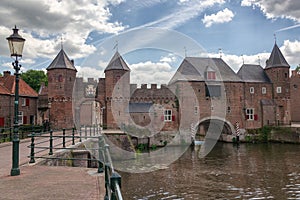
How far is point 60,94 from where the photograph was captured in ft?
93.2

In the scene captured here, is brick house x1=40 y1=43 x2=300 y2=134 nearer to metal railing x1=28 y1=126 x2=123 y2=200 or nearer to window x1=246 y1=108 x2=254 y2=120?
window x1=246 y1=108 x2=254 y2=120

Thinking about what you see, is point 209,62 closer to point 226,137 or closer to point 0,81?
point 226,137

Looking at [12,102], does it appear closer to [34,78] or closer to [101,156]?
[34,78]

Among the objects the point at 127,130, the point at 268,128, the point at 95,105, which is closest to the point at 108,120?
the point at 127,130

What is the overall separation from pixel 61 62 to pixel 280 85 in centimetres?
2680

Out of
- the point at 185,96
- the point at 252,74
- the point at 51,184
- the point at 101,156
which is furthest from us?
the point at 252,74

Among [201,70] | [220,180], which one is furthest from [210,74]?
[220,180]

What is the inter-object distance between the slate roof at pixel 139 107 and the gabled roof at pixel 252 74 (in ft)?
42.9

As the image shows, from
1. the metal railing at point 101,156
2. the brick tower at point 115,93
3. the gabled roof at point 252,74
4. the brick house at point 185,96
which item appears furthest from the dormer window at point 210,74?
the metal railing at point 101,156

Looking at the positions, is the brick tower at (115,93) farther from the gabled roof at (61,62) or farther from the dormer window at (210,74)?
the dormer window at (210,74)

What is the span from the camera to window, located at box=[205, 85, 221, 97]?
32.1 metres

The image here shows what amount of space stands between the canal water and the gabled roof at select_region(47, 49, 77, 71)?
1644 centimetres

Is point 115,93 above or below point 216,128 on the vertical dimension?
above

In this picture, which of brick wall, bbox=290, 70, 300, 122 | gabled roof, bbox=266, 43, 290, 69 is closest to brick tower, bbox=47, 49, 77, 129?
gabled roof, bbox=266, 43, 290, 69
